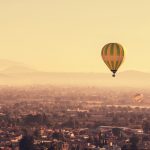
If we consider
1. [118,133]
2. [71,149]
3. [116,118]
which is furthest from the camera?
[116,118]

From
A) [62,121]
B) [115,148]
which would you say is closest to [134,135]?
[115,148]

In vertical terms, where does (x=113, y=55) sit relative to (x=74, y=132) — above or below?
above

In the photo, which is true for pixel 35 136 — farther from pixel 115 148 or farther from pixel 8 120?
pixel 8 120

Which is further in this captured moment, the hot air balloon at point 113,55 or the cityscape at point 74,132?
the cityscape at point 74,132

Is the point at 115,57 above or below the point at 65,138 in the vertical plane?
above

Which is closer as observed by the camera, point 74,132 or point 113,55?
point 113,55

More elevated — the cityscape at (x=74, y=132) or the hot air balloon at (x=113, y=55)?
the hot air balloon at (x=113, y=55)

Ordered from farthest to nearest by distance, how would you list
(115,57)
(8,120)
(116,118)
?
(116,118)
(8,120)
(115,57)

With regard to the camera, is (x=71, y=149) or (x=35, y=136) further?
(x=35, y=136)
